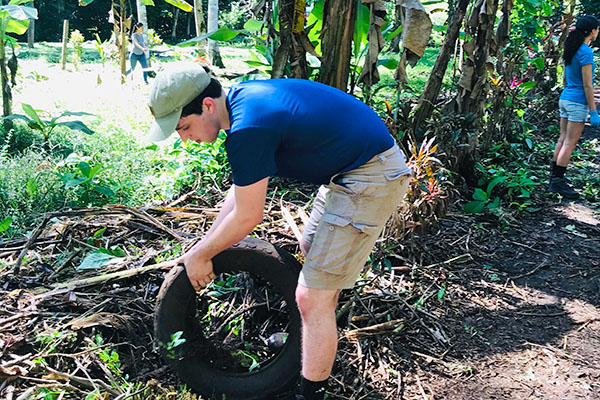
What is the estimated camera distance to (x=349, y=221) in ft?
7.45

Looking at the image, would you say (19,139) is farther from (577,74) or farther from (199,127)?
(577,74)

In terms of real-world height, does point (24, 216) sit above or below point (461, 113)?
below

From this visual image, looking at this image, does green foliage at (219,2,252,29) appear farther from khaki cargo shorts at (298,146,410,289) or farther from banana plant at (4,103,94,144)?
khaki cargo shorts at (298,146,410,289)

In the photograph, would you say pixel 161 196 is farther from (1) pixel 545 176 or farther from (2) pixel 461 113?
(1) pixel 545 176

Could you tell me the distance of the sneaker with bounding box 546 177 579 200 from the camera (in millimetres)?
5309

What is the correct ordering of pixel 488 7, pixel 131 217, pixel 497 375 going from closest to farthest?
pixel 497 375, pixel 131 217, pixel 488 7

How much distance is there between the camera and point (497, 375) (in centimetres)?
287

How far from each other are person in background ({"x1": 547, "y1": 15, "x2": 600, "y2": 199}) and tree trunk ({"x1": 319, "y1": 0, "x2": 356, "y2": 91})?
2382 mm

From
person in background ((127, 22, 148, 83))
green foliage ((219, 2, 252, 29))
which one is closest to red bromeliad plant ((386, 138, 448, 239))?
person in background ((127, 22, 148, 83))

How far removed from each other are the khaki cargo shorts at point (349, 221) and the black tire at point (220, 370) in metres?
0.44

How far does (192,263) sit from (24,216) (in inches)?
112

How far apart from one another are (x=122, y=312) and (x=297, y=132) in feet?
5.21

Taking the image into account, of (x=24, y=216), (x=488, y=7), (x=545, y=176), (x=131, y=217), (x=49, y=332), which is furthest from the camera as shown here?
(x=545, y=176)

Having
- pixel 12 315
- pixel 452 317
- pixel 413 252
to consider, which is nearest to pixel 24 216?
pixel 12 315
